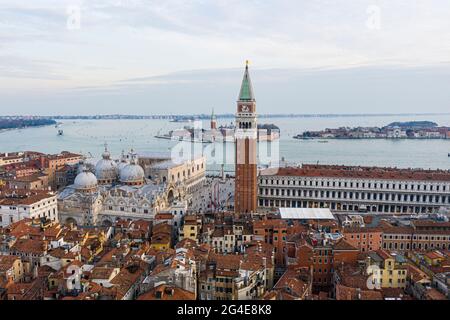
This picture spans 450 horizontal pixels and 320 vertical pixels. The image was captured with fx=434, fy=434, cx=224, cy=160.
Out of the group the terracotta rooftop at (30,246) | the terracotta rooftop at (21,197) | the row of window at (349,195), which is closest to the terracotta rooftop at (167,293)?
the terracotta rooftop at (30,246)

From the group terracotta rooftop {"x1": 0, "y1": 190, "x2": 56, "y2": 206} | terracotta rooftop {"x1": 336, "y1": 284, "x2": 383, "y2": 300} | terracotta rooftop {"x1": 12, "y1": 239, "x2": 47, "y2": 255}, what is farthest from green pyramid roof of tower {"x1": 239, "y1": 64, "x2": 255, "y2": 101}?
terracotta rooftop {"x1": 336, "y1": 284, "x2": 383, "y2": 300}

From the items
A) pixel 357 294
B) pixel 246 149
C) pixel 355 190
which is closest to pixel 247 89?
pixel 246 149

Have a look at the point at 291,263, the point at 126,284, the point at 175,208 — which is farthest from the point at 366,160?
the point at 126,284

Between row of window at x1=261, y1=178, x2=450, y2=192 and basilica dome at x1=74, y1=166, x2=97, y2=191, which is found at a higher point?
basilica dome at x1=74, y1=166, x2=97, y2=191

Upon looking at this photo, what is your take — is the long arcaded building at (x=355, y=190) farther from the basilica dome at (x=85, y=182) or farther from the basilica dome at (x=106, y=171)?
the basilica dome at (x=85, y=182)

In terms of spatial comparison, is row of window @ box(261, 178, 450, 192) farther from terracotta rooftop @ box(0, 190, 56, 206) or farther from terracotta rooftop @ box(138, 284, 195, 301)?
terracotta rooftop @ box(138, 284, 195, 301)
